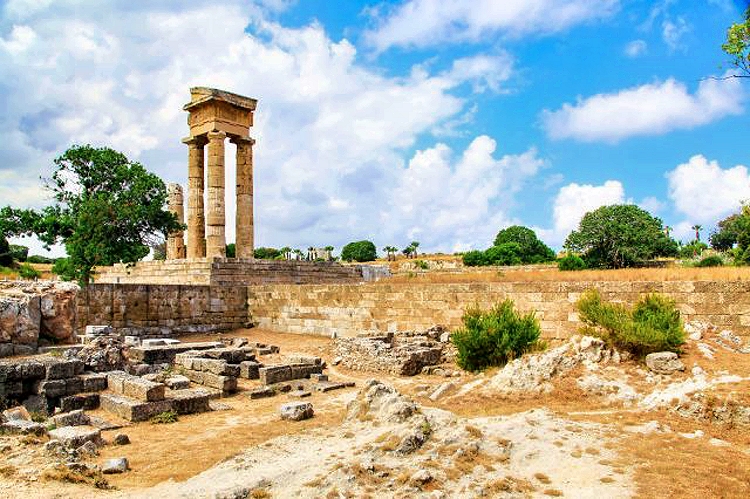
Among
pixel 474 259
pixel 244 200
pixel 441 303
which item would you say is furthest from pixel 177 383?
pixel 474 259

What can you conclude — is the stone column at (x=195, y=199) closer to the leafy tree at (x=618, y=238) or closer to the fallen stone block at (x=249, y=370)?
the fallen stone block at (x=249, y=370)

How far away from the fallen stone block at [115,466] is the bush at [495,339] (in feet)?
21.3

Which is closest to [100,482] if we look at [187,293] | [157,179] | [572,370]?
[572,370]

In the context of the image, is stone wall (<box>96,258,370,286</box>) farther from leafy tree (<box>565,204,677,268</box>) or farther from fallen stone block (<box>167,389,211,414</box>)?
leafy tree (<box>565,204,677,268</box>)

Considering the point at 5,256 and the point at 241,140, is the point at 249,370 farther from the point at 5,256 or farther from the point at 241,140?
the point at 5,256

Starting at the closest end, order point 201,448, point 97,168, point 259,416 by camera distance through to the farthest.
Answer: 1. point 201,448
2. point 259,416
3. point 97,168

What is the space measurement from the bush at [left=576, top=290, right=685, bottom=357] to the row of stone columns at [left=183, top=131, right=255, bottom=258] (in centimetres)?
1848

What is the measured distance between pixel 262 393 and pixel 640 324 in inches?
256

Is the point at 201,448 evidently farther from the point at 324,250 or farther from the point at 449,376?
the point at 324,250

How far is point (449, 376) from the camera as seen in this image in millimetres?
11602

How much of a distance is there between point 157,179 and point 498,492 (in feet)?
76.2

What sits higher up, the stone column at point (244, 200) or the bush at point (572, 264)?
the stone column at point (244, 200)

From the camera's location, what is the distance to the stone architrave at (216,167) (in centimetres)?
2506

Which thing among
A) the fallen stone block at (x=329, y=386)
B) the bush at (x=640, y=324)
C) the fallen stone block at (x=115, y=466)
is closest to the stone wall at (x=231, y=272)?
the fallen stone block at (x=329, y=386)
